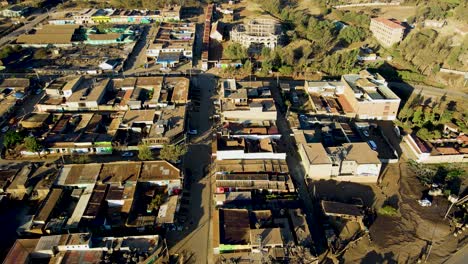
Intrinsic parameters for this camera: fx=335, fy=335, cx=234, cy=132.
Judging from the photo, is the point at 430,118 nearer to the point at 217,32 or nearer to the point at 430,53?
the point at 430,53

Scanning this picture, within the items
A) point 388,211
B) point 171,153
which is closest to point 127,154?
point 171,153

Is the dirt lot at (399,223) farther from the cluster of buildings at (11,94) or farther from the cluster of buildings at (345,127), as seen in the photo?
the cluster of buildings at (11,94)

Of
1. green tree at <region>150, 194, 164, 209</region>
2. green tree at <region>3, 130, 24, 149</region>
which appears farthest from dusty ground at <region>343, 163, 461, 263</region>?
green tree at <region>3, 130, 24, 149</region>

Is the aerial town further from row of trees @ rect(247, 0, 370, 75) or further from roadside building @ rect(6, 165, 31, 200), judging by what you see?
row of trees @ rect(247, 0, 370, 75)

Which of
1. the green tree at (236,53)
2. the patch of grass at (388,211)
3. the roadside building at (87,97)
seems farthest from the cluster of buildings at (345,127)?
the roadside building at (87,97)

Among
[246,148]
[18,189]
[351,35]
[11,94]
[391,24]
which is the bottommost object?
[18,189]

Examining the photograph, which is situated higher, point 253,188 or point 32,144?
point 32,144

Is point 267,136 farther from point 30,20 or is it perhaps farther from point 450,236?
point 30,20

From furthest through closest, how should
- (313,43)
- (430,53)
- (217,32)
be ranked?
(217,32) < (313,43) < (430,53)
